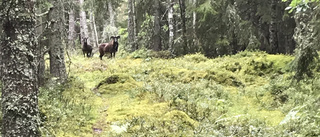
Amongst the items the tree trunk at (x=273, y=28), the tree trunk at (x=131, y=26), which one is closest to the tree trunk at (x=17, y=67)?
the tree trunk at (x=273, y=28)

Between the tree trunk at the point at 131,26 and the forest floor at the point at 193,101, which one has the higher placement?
the tree trunk at the point at 131,26

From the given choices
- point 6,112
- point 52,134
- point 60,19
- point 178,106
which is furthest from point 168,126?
point 60,19

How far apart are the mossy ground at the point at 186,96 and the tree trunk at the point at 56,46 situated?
109 centimetres

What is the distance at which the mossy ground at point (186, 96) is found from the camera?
22.0 ft

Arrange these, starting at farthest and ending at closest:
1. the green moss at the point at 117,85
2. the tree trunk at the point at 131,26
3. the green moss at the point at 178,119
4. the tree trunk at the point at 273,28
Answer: the tree trunk at the point at 131,26, the tree trunk at the point at 273,28, the green moss at the point at 117,85, the green moss at the point at 178,119

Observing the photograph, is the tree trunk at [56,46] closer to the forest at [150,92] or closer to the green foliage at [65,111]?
the forest at [150,92]

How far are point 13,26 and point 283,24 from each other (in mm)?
20563

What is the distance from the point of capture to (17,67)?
16.0 ft

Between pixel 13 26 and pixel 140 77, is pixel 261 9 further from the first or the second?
pixel 13 26

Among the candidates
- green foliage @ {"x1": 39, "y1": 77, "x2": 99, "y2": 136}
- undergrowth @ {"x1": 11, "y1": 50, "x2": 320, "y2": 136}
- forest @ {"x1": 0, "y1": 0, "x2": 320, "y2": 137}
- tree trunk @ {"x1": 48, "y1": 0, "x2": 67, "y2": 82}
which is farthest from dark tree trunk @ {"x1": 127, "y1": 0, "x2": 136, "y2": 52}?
green foliage @ {"x1": 39, "y1": 77, "x2": 99, "y2": 136}

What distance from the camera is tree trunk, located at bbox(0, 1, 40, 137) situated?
4.84 m

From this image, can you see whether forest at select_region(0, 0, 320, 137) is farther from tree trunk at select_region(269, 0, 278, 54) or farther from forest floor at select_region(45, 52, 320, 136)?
tree trunk at select_region(269, 0, 278, 54)

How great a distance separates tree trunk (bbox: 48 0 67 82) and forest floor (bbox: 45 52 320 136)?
1.47 metres

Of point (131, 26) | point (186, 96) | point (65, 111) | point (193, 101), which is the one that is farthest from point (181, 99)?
point (131, 26)
